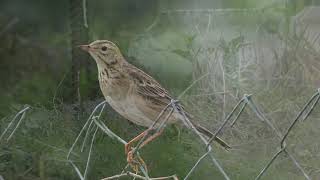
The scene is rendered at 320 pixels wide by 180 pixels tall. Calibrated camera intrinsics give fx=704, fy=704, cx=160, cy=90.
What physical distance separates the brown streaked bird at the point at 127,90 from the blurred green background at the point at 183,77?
18 cm

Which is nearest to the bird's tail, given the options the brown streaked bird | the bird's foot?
the brown streaked bird

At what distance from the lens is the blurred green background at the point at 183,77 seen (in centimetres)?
138

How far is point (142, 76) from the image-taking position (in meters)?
1.25

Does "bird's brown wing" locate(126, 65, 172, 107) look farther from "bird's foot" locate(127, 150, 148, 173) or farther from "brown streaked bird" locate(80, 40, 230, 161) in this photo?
"bird's foot" locate(127, 150, 148, 173)

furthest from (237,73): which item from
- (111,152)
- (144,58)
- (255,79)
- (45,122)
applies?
(45,122)

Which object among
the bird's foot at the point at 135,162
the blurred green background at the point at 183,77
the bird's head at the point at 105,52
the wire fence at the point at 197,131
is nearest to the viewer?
the wire fence at the point at 197,131

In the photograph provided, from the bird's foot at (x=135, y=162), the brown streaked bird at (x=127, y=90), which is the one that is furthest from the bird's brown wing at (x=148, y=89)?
the bird's foot at (x=135, y=162)

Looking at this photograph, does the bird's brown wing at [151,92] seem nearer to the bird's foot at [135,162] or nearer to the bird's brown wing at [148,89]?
the bird's brown wing at [148,89]

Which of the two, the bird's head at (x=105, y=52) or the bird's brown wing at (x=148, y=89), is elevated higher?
the bird's head at (x=105, y=52)

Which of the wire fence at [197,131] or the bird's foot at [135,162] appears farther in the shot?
the bird's foot at [135,162]

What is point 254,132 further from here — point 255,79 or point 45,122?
point 45,122

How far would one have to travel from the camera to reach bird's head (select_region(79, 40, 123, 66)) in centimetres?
122

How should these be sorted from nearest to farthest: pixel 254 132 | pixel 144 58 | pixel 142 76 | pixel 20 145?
1. pixel 142 76
2. pixel 254 132
3. pixel 144 58
4. pixel 20 145

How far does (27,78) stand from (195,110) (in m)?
0.51
